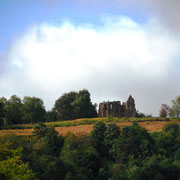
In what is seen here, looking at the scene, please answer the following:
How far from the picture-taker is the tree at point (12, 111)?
297 feet

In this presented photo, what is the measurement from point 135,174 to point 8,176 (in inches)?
1242

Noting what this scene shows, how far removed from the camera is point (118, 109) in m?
93.9

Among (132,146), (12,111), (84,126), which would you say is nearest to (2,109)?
(12,111)

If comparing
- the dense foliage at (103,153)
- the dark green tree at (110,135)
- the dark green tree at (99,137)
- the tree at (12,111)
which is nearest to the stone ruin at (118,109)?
the tree at (12,111)

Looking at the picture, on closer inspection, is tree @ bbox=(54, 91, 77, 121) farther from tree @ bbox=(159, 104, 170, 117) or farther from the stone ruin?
tree @ bbox=(159, 104, 170, 117)

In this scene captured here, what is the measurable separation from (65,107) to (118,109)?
1399 cm

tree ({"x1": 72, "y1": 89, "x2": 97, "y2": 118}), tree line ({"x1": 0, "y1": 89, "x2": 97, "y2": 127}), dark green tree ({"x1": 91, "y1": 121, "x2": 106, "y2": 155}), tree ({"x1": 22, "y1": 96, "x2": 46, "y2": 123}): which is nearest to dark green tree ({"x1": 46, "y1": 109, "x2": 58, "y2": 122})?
tree line ({"x1": 0, "y1": 89, "x2": 97, "y2": 127})

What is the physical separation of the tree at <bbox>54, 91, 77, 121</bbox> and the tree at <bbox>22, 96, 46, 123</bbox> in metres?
4.44

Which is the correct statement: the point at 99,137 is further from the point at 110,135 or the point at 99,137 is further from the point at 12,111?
the point at 12,111

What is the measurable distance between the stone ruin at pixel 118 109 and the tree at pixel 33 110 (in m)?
14.5

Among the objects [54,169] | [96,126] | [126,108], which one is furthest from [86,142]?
[126,108]

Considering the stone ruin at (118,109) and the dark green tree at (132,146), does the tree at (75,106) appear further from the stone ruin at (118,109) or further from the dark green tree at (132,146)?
the dark green tree at (132,146)

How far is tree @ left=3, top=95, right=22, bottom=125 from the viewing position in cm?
9056

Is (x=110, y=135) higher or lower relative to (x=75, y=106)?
lower
